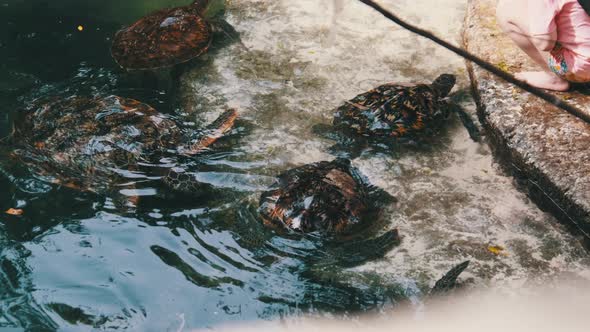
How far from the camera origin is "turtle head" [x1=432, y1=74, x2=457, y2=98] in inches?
182

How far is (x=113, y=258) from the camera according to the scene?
10.9ft

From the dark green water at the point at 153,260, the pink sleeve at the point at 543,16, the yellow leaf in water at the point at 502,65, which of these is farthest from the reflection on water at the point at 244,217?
the pink sleeve at the point at 543,16

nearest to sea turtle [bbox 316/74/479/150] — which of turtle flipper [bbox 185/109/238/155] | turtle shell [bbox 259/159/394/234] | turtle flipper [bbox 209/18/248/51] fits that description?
turtle shell [bbox 259/159/394/234]

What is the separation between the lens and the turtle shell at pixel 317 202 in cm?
340

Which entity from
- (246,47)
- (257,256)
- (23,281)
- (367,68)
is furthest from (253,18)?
(23,281)

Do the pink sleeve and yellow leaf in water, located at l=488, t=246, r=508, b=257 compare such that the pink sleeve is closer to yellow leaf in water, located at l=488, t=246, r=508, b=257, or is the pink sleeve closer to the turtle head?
the turtle head

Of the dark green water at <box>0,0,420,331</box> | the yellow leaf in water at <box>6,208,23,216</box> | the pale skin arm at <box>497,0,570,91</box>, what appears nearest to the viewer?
the dark green water at <box>0,0,420,331</box>

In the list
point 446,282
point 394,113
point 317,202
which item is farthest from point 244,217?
point 394,113

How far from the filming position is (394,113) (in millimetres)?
4273

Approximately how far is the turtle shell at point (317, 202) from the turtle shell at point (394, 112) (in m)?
0.69

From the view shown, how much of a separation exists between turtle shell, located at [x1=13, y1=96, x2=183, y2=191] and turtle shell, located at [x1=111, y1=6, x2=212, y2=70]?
3.59ft

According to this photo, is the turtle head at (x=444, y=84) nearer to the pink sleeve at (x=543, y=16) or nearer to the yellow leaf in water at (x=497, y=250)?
the pink sleeve at (x=543, y=16)

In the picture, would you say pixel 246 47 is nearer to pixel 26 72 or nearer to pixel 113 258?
pixel 26 72

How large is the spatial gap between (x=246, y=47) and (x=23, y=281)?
11.4ft
